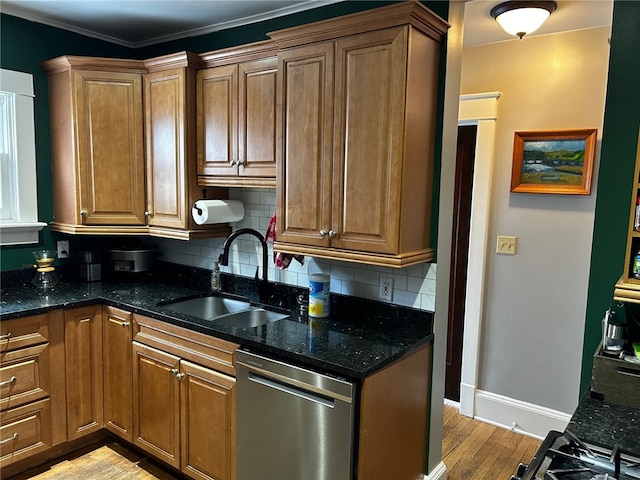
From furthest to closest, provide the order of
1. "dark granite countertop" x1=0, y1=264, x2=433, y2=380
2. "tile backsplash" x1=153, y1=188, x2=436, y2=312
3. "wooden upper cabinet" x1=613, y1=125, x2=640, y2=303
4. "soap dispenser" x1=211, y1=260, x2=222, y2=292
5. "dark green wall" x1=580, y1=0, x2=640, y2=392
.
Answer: "soap dispenser" x1=211, y1=260, x2=222, y2=292
"tile backsplash" x1=153, y1=188, x2=436, y2=312
"dark granite countertop" x1=0, y1=264, x2=433, y2=380
"dark green wall" x1=580, y1=0, x2=640, y2=392
"wooden upper cabinet" x1=613, y1=125, x2=640, y2=303

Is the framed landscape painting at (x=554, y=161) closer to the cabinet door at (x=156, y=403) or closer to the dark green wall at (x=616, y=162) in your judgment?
the dark green wall at (x=616, y=162)

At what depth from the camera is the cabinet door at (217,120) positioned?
8.32ft

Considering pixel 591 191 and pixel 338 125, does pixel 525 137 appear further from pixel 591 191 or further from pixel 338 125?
pixel 338 125

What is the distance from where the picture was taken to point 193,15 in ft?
9.02

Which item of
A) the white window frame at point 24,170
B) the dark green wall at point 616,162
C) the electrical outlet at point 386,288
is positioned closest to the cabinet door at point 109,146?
the white window frame at point 24,170

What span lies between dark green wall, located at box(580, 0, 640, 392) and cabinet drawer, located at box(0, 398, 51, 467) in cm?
271

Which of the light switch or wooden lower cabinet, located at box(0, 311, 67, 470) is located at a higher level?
the light switch

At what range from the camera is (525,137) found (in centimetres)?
295

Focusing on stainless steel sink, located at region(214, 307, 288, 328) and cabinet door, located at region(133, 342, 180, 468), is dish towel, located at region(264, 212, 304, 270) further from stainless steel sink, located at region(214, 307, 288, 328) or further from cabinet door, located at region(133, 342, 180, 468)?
cabinet door, located at region(133, 342, 180, 468)

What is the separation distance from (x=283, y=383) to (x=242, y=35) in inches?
80.0

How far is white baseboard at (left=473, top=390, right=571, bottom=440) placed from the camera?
118 inches

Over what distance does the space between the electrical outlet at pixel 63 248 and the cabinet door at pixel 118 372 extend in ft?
2.26

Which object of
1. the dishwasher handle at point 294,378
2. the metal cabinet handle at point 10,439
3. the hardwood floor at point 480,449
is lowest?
the hardwood floor at point 480,449

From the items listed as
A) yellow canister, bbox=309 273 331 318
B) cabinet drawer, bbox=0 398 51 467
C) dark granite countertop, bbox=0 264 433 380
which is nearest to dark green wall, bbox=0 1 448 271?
dark granite countertop, bbox=0 264 433 380
